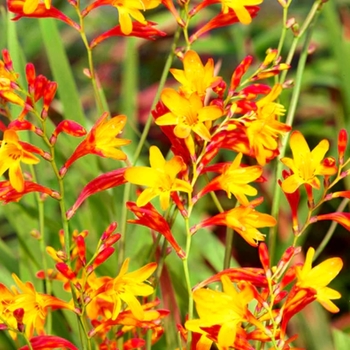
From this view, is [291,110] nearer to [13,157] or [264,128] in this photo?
[264,128]

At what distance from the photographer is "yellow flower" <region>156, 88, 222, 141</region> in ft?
1.46

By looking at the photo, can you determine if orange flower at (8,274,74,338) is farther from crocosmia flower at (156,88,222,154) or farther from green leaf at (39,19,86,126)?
green leaf at (39,19,86,126)

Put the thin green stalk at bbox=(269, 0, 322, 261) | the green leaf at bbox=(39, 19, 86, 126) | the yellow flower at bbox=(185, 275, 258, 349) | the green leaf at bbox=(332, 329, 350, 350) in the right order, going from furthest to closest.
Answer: the green leaf at bbox=(39, 19, 86, 126)
the green leaf at bbox=(332, 329, 350, 350)
the thin green stalk at bbox=(269, 0, 322, 261)
the yellow flower at bbox=(185, 275, 258, 349)

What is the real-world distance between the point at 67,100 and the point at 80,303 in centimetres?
38

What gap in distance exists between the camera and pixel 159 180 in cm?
45

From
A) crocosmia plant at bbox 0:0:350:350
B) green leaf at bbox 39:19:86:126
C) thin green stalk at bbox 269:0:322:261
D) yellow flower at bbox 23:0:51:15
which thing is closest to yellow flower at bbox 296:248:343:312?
crocosmia plant at bbox 0:0:350:350

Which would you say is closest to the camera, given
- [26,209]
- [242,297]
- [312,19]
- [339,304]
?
[242,297]

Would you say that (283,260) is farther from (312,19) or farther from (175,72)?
(312,19)

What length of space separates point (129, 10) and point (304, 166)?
14 cm

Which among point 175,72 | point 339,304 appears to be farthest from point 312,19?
point 339,304

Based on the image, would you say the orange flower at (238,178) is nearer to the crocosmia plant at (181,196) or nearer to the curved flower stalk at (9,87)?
the crocosmia plant at (181,196)

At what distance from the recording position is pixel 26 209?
0.75 metres

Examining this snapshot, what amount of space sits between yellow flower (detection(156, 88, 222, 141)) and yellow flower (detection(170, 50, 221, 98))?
0.01 m

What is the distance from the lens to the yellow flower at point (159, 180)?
0.44 meters
